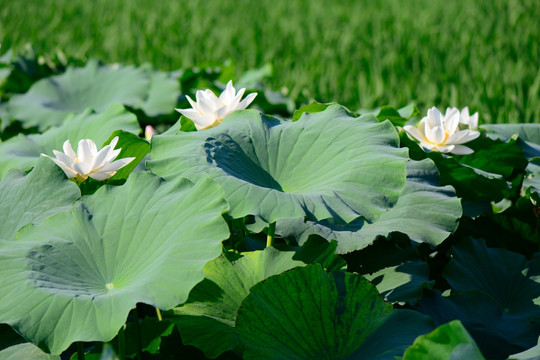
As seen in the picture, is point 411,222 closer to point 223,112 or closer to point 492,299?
point 492,299

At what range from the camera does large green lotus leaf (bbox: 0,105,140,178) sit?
1505mm

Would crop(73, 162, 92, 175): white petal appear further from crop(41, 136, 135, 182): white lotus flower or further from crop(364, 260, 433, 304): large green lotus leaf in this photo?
crop(364, 260, 433, 304): large green lotus leaf

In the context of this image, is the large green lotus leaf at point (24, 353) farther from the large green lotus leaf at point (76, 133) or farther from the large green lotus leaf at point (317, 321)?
the large green lotus leaf at point (76, 133)

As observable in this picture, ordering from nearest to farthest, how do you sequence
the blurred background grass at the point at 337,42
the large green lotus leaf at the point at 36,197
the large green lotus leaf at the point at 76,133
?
the large green lotus leaf at the point at 36,197 → the large green lotus leaf at the point at 76,133 → the blurred background grass at the point at 337,42

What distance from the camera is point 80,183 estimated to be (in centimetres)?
125

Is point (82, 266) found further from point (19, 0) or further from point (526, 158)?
point (19, 0)

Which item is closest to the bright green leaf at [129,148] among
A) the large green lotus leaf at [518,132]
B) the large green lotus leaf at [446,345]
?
the large green lotus leaf at [446,345]

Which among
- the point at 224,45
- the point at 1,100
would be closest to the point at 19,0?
the point at 224,45

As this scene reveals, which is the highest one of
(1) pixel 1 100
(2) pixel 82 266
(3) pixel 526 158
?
(2) pixel 82 266

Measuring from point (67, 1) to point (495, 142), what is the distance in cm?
601

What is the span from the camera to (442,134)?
4.52 feet

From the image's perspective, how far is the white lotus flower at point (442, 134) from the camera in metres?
1.38

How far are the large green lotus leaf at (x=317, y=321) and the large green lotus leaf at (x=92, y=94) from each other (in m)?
1.81

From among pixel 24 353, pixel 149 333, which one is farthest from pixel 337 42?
pixel 24 353
